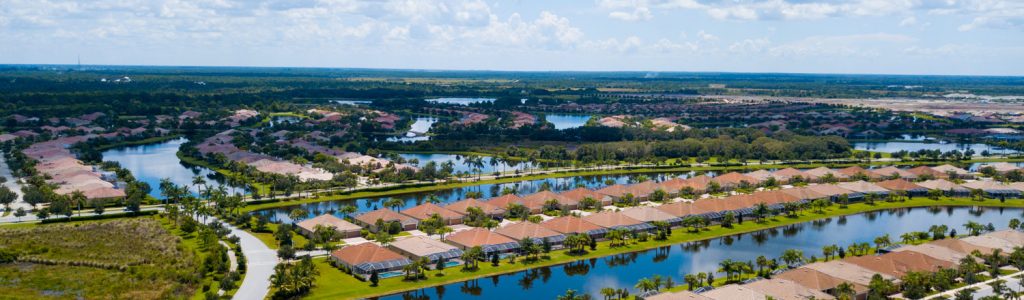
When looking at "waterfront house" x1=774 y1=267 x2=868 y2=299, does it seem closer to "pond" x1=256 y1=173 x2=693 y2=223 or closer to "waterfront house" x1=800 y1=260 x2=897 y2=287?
"waterfront house" x1=800 y1=260 x2=897 y2=287

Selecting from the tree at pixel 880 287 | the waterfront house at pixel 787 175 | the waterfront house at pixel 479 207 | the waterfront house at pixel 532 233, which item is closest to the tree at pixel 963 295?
the tree at pixel 880 287

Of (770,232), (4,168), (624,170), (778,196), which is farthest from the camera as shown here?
(624,170)

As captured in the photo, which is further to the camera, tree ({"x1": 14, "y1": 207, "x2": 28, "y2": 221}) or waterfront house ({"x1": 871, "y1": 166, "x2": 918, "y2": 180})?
waterfront house ({"x1": 871, "y1": 166, "x2": 918, "y2": 180})

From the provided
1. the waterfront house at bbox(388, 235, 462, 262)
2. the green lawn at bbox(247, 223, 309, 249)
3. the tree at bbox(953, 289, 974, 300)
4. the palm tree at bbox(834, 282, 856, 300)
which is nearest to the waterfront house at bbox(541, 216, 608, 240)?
the waterfront house at bbox(388, 235, 462, 262)

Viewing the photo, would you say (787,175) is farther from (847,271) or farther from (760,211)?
(847,271)

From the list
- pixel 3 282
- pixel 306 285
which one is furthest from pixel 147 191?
pixel 306 285

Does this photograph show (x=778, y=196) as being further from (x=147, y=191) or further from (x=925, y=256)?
A: (x=147, y=191)

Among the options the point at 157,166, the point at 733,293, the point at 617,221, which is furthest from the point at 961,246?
the point at 157,166
